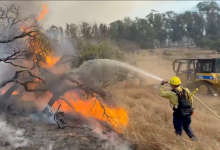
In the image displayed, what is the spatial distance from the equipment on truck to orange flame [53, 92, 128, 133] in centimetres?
649

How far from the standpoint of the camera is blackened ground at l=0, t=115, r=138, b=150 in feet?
20.6

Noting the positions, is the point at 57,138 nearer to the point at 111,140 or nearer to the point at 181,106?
the point at 111,140

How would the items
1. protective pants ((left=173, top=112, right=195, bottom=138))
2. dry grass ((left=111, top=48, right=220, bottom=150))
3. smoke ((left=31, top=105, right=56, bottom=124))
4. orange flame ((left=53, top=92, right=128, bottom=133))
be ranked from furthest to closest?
smoke ((left=31, top=105, right=56, bottom=124)) → orange flame ((left=53, top=92, right=128, bottom=133)) → protective pants ((left=173, top=112, right=195, bottom=138)) → dry grass ((left=111, top=48, right=220, bottom=150))

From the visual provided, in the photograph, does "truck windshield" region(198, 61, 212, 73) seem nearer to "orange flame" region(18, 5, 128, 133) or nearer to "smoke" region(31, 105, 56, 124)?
"orange flame" region(18, 5, 128, 133)

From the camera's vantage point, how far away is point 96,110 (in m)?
9.09

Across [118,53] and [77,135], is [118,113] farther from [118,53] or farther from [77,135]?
[118,53]

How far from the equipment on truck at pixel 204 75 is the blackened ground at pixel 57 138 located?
8049mm

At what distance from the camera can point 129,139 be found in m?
6.67

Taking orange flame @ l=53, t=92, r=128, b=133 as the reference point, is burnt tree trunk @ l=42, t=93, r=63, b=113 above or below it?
above

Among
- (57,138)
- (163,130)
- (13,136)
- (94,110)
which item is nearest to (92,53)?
(94,110)

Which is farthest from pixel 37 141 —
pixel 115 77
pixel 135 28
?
pixel 135 28

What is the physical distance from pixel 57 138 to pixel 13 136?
128 centimetres

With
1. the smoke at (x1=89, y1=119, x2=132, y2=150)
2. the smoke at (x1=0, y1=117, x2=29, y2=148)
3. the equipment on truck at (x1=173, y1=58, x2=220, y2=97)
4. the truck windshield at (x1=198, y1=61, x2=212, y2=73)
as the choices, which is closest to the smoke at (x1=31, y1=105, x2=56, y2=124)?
→ the smoke at (x1=0, y1=117, x2=29, y2=148)

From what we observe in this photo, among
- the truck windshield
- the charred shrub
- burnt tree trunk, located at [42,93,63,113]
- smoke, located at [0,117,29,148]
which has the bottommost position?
smoke, located at [0,117,29,148]
